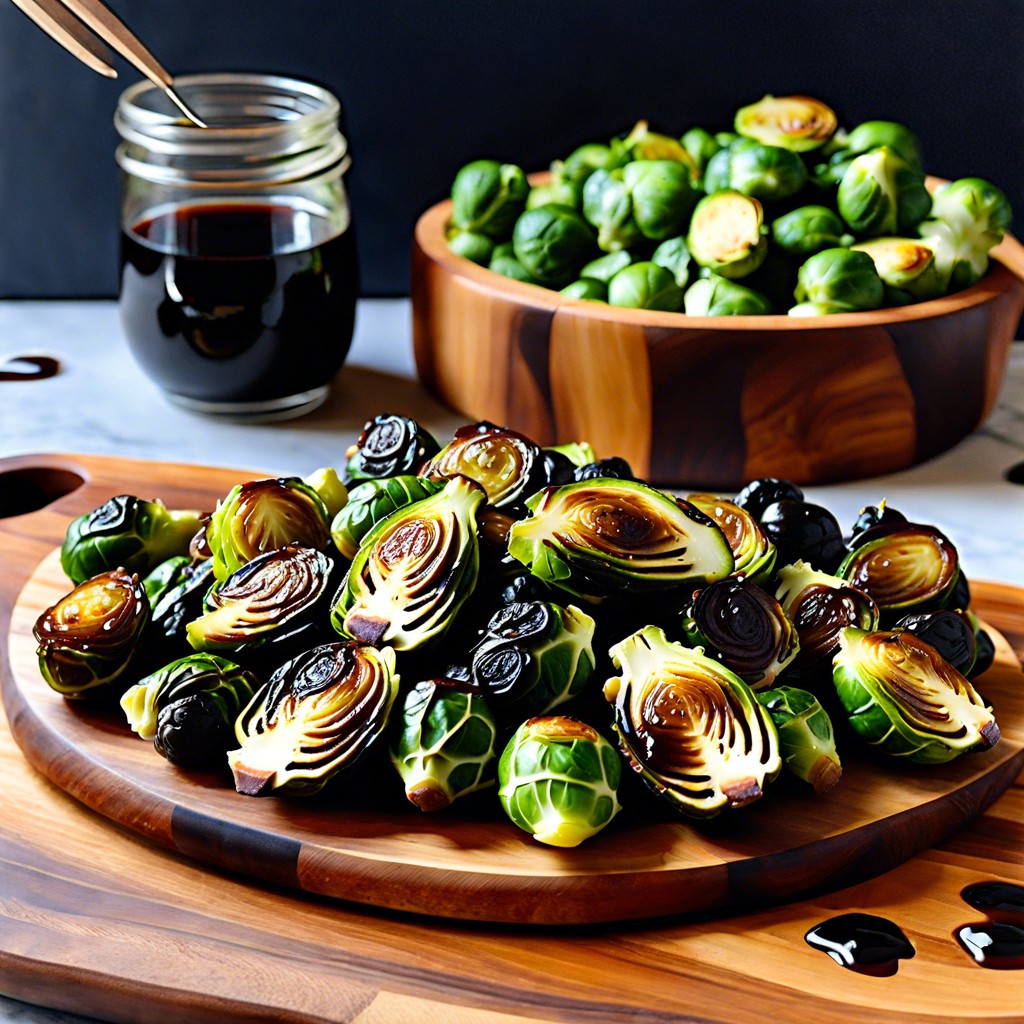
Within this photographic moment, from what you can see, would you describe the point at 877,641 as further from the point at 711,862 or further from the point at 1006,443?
the point at 1006,443

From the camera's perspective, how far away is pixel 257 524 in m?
1.37

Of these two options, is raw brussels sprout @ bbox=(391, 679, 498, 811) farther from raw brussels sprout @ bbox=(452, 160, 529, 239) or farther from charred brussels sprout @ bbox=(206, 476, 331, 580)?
raw brussels sprout @ bbox=(452, 160, 529, 239)

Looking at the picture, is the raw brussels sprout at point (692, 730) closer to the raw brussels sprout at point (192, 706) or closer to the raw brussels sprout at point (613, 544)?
the raw brussels sprout at point (613, 544)

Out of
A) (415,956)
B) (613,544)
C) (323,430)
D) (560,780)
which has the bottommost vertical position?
(323,430)

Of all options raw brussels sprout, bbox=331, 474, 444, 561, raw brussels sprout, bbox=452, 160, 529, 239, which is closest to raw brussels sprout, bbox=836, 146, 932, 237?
raw brussels sprout, bbox=452, 160, 529, 239

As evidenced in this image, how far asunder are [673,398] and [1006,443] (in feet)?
2.04

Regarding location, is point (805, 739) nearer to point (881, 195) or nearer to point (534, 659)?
point (534, 659)

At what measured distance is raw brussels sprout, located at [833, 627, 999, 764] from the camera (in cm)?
122

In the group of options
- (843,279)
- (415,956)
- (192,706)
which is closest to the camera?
(415,956)

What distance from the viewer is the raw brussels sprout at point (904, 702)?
1.22 meters

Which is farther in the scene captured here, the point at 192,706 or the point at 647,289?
the point at 647,289

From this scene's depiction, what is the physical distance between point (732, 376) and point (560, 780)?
939mm

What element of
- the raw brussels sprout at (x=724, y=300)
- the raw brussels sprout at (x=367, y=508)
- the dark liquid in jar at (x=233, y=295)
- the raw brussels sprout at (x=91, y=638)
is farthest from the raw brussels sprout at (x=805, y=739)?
the dark liquid in jar at (x=233, y=295)

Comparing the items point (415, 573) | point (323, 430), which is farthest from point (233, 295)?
point (415, 573)
